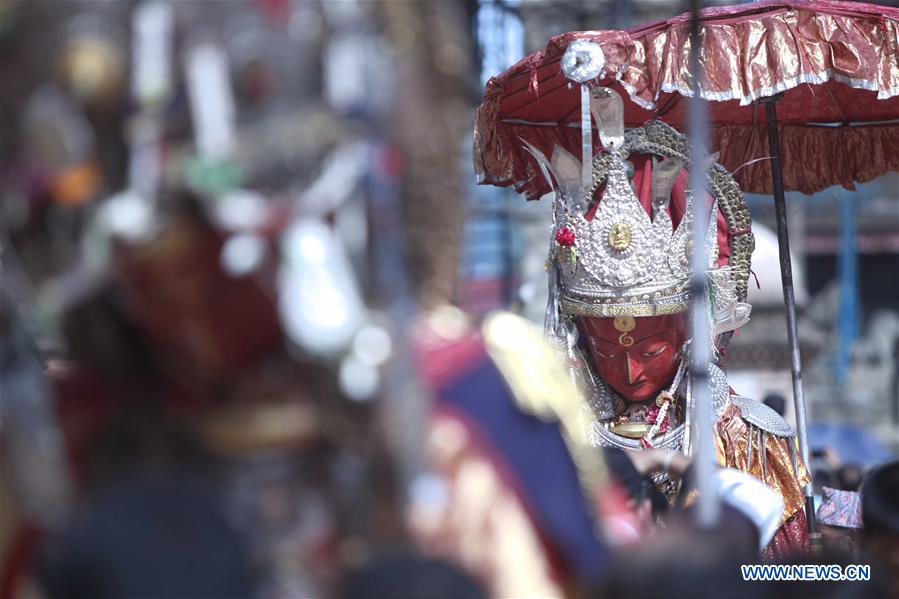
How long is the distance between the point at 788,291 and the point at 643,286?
43.2 inches

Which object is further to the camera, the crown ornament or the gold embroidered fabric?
the gold embroidered fabric

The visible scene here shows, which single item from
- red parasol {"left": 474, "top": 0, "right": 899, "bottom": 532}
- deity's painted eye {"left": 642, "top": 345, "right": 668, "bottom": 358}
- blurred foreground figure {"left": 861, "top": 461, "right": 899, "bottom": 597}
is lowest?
blurred foreground figure {"left": 861, "top": 461, "right": 899, "bottom": 597}

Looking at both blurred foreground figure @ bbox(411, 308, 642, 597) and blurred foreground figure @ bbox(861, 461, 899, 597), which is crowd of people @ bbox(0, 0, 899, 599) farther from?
blurred foreground figure @ bbox(861, 461, 899, 597)

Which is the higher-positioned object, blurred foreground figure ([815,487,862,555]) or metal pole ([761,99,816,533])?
metal pole ([761,99,816,533])

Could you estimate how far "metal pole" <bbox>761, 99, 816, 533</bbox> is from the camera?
4.74m

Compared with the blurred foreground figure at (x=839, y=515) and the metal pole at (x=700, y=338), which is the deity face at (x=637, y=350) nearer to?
the blurred foreground figure at (x=839, y=515)

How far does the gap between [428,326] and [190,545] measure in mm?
474

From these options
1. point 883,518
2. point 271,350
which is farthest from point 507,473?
point 883,518

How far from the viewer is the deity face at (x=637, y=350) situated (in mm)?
4293

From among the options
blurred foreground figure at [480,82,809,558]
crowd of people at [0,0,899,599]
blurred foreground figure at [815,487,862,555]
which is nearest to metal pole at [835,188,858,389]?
blurred foreground figure at [815,487,862,555]

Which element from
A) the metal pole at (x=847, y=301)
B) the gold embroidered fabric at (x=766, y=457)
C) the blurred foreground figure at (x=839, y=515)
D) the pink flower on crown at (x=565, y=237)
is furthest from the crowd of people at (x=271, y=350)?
the metal pole at (x=847, y=301)

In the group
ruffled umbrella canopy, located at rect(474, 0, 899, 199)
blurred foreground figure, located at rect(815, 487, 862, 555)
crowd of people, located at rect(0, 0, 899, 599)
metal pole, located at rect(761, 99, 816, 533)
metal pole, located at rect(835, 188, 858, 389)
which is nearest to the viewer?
crowd of people, located at rect(0, 0, 899, 599)

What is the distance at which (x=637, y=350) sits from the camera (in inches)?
171

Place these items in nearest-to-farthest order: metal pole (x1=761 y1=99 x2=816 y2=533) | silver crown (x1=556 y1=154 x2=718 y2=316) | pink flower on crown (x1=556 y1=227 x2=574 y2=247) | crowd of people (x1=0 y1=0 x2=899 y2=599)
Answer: crowd of people (x1=0 y1=0 x2=899 y2=599)
silver crown (x1=556 y1=154 x2=718 y2=316)
pink flower on crown (x1=556 y1=227 x2=574 y2=247)
metal pole (x1=761 y1=99 x2=816 y2=533)
